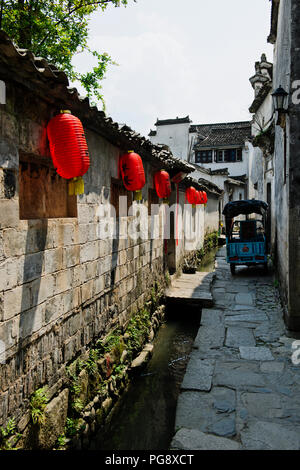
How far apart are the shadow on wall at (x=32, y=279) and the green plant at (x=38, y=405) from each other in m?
0.65

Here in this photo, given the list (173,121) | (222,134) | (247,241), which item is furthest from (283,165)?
(173,121)

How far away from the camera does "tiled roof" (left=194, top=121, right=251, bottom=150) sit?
39.3 m

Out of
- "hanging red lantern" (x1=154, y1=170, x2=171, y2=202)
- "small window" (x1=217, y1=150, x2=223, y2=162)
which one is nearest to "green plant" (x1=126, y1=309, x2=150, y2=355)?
"hanging red lantern" (x1=154, y1=170, x2=171, y2=202)

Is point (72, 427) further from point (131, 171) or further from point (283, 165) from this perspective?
point (283, 165)

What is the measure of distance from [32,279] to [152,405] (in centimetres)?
355

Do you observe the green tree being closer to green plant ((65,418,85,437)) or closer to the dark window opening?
the dark window opening

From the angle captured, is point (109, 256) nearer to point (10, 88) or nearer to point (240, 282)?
point (10, 88)

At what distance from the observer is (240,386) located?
588 cm

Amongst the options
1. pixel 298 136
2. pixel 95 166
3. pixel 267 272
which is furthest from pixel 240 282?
pixel 95 166

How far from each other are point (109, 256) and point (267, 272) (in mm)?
9775

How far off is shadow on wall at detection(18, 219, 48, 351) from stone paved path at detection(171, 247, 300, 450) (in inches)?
89.1

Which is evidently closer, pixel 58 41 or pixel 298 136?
pixel 298 136

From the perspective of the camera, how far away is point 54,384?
450cm

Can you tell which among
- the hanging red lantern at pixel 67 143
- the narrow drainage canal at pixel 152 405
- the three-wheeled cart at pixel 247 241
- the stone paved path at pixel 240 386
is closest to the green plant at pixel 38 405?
the narrow drainage canal at pixel 152 405
